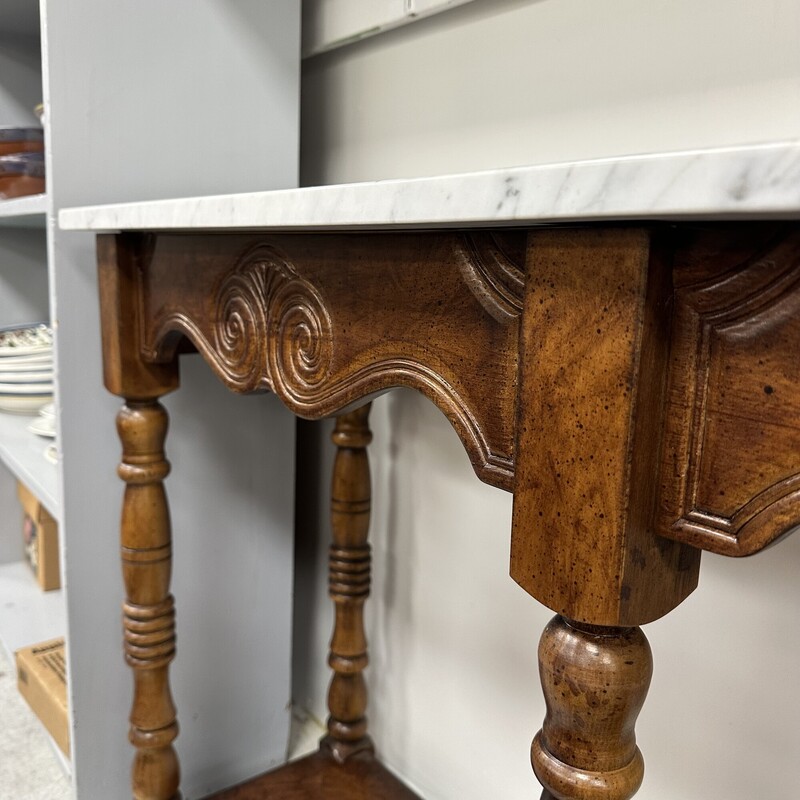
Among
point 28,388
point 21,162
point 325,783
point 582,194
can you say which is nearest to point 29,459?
point 28,388

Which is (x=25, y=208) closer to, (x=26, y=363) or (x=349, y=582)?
(x=26, y=363)

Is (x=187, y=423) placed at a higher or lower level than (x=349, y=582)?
higher

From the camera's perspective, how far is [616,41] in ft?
2.43

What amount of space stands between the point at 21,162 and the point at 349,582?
77 cm

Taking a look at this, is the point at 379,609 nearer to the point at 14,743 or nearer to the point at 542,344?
the point at 14,743

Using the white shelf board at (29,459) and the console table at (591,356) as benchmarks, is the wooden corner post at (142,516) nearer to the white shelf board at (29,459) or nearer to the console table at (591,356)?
the white shelf board at (29,459)

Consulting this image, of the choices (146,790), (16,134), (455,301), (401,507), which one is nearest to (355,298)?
(455,301)

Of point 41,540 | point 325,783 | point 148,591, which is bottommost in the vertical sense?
point 325,783

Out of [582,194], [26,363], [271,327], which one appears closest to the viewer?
[582,194]

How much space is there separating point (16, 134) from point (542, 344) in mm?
1065

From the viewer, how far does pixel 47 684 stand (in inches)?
46.2

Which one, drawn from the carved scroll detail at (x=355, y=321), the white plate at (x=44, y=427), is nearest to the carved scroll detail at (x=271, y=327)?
the carved scroll detail at (x=355, y=321)

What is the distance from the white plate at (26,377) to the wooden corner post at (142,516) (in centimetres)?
49

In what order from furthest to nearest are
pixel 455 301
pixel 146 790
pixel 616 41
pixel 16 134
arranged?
pixel 16 134 < pixel 146 790 < pixel 616 41 < pixel 455 301
